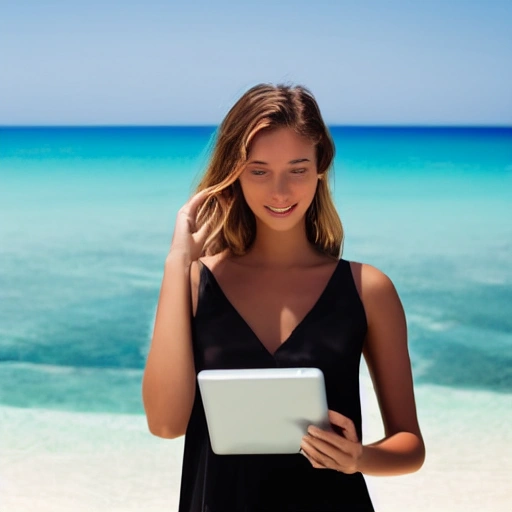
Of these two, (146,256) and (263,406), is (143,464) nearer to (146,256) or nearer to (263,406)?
(263,406)

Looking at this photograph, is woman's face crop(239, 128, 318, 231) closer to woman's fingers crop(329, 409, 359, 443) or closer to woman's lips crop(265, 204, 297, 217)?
woman's lips crop(265, 204, 297, 217)

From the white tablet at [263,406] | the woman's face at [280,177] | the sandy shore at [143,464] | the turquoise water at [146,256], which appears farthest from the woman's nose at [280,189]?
the sandy shore at [143,464]

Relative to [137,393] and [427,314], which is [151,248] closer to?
[427,314]

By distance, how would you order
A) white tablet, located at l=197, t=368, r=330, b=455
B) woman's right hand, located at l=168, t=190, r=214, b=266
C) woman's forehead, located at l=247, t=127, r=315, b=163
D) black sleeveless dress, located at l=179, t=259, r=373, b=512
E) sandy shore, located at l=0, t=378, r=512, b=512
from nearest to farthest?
white tablet, located at l=197, t=368, r=330, b=455, black sleeveless dress, located at l=179, t=259, r=373, b=512, woman's forehead, located at l=247, t=127, r=315, b=163, woman's right hand, located at l=168, t=190, r=214, b=266, sandy shore, located at l=0, t=378, r=512, b=512

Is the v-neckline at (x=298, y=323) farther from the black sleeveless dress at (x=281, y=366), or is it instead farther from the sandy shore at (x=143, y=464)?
the sandy shore at (x=143, y=464)

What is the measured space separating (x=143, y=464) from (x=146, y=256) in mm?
9241

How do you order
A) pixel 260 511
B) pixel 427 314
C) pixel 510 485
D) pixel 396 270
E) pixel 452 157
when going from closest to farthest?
pixel 260 511 → pixel 510 485 → pixel 427 314 → pixel 396 270 → pixel 452 157

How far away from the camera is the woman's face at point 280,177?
2.25 m

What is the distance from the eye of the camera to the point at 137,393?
7883mm

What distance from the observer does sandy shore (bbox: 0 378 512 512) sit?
17.5 feet

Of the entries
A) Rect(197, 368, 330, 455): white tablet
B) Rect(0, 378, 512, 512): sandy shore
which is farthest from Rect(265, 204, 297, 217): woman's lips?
Rect(0, 378, 512, 512): sandy shore

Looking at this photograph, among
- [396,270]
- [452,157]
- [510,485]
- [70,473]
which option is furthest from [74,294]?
[452,157]

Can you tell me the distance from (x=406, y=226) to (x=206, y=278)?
16545mm

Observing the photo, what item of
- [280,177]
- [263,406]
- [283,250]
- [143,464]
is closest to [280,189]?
[280,177]
